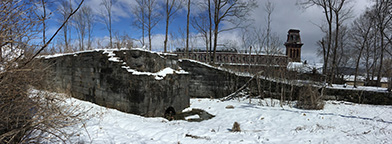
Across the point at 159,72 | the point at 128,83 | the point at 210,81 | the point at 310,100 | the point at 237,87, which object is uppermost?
the point at 159,72

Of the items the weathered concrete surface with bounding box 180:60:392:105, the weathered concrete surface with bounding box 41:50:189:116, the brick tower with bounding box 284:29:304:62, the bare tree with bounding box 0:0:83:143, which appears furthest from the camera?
the brick tower with bounding box 284:29:304:62

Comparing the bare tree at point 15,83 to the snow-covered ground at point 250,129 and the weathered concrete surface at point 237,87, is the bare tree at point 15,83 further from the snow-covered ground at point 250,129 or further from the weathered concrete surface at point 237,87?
the weathered concrete surface at point 237,87

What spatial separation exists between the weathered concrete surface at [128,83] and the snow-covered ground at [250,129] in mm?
651

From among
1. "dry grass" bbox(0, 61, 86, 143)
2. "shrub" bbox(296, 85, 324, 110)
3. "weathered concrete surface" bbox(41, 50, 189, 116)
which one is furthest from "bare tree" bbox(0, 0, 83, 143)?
"shrub" bbox(296, 85, 324, 110)

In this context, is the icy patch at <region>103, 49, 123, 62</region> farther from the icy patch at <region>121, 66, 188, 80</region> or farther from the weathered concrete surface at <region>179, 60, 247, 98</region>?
the weathered concrete surface at <region>179, 60, 247, 98</region>

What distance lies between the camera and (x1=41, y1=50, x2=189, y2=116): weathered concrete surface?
7.23m

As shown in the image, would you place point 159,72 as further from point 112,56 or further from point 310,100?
point 310,100

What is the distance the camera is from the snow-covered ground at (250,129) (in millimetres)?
4672

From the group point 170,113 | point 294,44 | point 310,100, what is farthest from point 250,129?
point 294,44

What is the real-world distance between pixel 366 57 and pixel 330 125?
28232mm

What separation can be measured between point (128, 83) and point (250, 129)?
4.83 meters

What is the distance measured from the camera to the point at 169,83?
8094 millimetres

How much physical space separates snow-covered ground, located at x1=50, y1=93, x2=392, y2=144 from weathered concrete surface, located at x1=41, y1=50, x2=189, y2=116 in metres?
0.65

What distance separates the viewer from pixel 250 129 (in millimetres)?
5969
